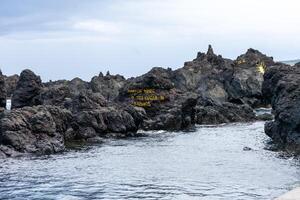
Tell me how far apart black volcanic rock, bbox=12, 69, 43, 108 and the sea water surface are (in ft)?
115

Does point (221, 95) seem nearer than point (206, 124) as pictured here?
No

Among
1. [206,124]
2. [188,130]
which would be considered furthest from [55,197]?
[206,124]

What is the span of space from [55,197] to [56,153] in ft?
73.8

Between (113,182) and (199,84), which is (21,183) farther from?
(199,84)

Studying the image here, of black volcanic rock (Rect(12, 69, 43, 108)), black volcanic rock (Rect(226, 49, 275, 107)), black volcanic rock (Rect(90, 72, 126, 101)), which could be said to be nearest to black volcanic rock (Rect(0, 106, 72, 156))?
black volcanic rock (Rect(12, 69, 43, 108))

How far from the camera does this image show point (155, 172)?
43.4 meters

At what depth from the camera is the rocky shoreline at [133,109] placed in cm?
5541

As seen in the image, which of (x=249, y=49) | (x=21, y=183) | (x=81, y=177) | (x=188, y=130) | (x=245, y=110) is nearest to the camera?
(x=21, y=183)

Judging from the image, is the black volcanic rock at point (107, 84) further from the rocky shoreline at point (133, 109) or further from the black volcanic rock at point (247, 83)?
the black volcanic rock at point (247, 83)

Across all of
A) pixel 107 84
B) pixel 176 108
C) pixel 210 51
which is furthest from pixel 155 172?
pixel 210 51

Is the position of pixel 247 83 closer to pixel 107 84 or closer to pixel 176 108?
pixel 107 84

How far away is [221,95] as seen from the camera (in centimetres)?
14862

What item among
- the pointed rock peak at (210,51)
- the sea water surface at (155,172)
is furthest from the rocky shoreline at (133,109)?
the pointed rock peak at (210,51)

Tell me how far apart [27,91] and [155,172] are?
57.9 meters
